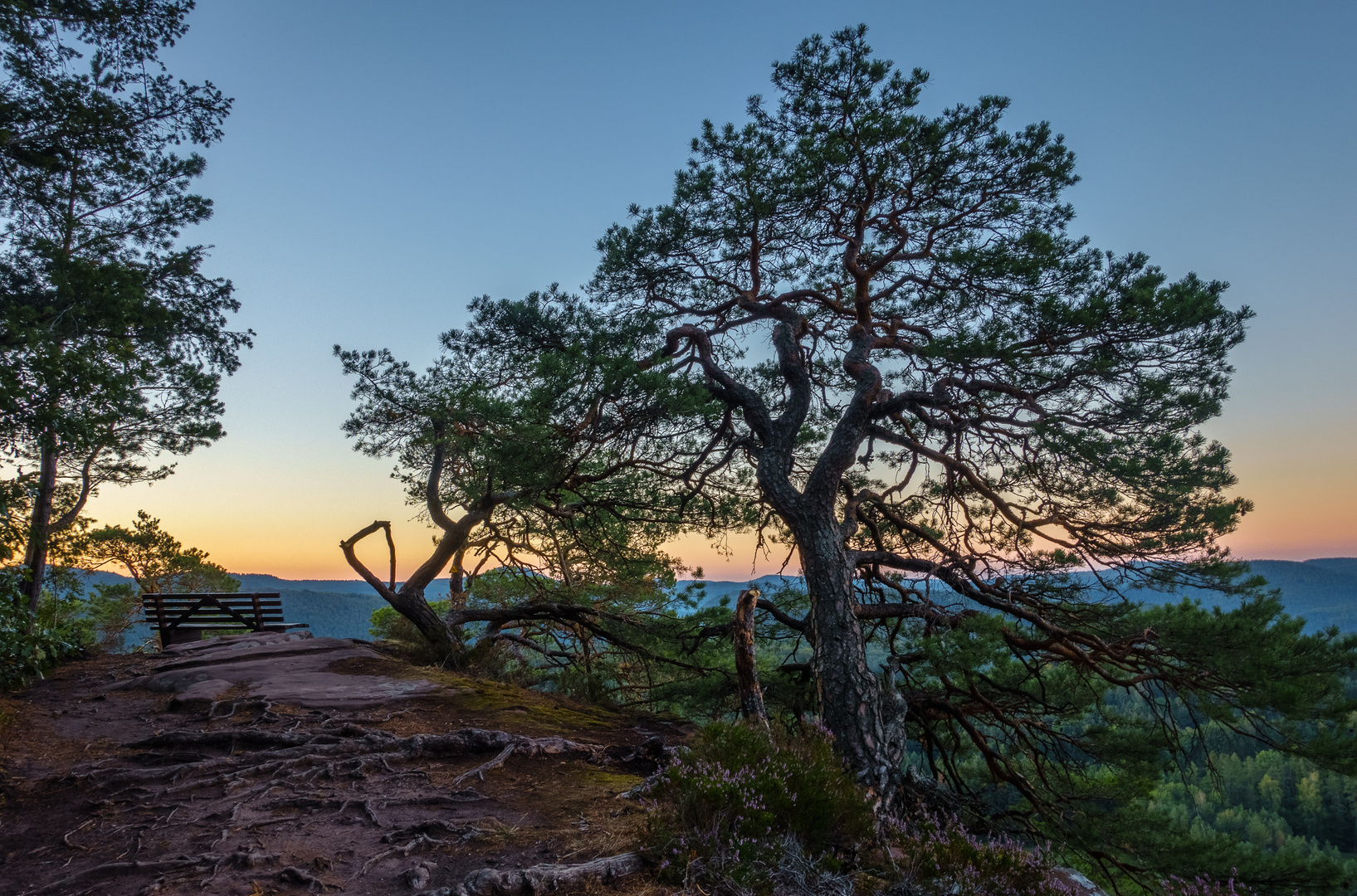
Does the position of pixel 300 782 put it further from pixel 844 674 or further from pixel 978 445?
pixel 978 445

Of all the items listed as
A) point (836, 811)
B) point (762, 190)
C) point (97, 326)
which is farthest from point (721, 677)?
point (97, 326)

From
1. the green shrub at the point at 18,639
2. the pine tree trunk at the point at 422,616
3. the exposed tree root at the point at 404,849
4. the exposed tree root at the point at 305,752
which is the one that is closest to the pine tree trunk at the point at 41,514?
the green shrub at the point at 18,639

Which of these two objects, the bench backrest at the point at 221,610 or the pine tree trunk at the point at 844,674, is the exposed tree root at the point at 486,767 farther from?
the bench backrest at the point at 221,610

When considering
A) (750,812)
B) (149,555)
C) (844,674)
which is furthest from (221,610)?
(750,812)

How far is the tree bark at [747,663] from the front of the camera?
6.49 m

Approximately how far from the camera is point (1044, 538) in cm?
825

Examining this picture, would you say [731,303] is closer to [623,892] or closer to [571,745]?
[571,745]

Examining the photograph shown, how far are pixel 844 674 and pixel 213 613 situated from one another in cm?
1302

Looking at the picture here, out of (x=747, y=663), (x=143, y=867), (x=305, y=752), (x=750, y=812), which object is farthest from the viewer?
(x=747, y=663)

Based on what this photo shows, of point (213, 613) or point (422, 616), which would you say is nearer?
point (422, 616)

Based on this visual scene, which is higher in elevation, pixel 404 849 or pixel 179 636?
pixel 179 636

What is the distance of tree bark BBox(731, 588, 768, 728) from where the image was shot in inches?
256

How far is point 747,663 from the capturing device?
21.9 ft

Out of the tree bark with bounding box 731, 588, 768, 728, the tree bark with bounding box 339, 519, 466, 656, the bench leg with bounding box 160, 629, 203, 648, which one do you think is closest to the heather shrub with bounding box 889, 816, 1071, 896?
the tree bark with bounding box 731, 588, 768, 728
